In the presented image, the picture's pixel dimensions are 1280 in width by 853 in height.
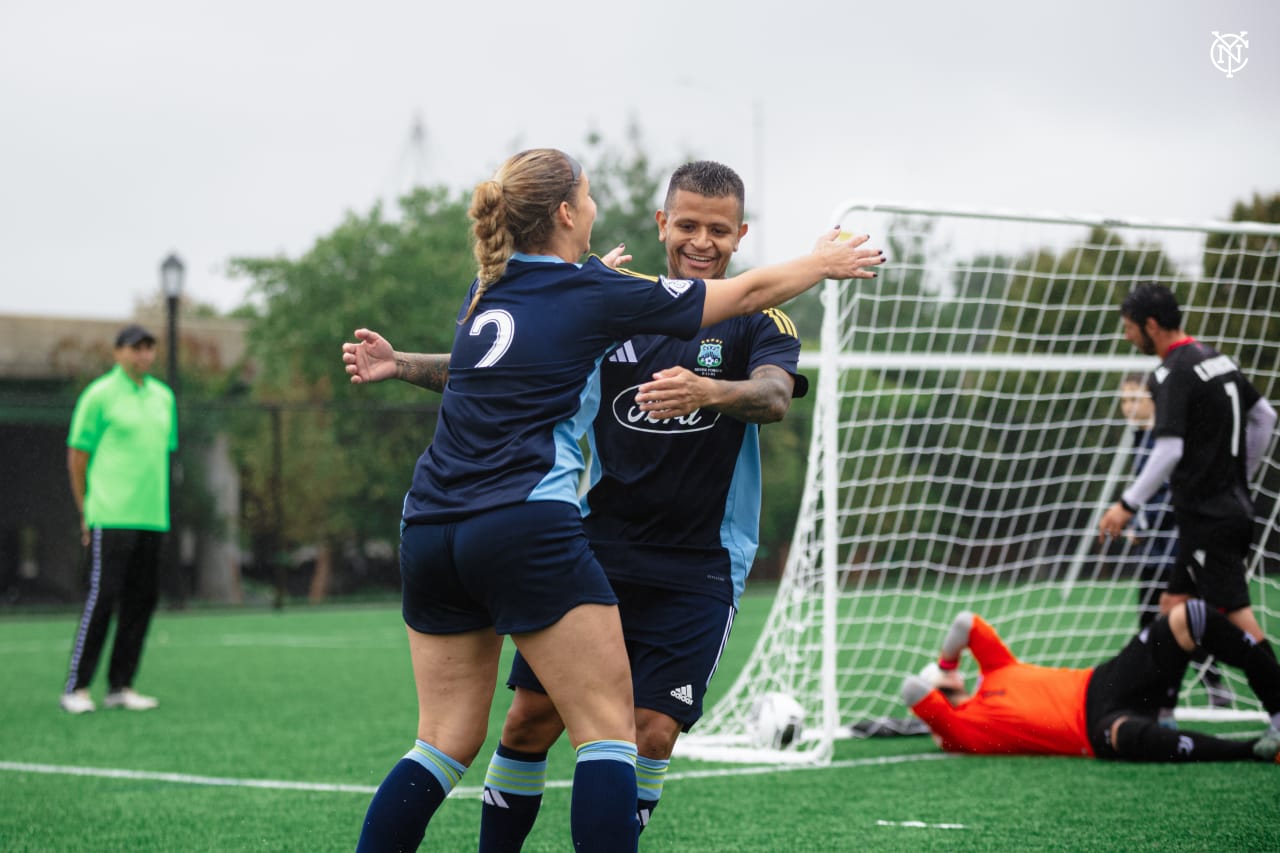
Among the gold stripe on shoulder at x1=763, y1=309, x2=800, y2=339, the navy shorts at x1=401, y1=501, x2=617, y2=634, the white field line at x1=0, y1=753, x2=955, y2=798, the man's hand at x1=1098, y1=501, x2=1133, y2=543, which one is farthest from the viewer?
the man's hand at x1=1098, y1=501, x2=1133, y2=543

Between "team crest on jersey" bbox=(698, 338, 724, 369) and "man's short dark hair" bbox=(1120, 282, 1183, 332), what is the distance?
3.52 metres

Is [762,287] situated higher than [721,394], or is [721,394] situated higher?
[762,287]

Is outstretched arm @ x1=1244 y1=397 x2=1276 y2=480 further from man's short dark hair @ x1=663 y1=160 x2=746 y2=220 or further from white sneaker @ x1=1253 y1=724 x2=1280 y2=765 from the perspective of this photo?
man's short dark hair @ x1=663 y1=160 x2=746 y2=220

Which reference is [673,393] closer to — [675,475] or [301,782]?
[675,475]

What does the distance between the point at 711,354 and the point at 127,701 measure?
19.4 feet

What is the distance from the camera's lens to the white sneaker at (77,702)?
7.91 meters

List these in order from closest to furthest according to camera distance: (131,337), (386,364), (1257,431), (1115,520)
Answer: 1. (386,364)
2. (1115,520)
3. (1257,431)
4. (131,337)

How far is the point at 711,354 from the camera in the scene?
11.8 feet

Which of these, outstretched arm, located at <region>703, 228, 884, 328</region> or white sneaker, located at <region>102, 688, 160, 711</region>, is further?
white sneaker, located at <region>102, 688, 160, 711</region>

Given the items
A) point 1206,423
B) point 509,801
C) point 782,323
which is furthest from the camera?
point 1206,423

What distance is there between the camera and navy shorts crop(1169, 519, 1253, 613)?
20.5ft

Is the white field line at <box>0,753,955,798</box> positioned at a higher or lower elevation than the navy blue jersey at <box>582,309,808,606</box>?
lower

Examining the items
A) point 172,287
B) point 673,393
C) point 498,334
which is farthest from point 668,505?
point 172,287

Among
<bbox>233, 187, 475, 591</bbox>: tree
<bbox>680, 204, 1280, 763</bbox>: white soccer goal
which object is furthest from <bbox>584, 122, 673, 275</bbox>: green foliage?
<bbox>680, 204, 1280, 763</bbox>: white soccer goal
